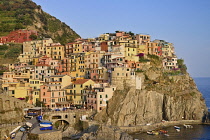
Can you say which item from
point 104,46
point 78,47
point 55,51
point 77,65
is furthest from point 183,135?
point 55,51

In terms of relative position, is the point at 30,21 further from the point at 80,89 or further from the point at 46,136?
the point at 46,136

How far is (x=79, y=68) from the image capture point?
8950cm

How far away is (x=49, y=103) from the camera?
74562mm

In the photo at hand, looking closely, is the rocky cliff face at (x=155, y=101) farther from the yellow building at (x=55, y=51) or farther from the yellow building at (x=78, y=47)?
the yellow building at (x=55, y=51)

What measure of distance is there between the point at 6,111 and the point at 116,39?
4150cm

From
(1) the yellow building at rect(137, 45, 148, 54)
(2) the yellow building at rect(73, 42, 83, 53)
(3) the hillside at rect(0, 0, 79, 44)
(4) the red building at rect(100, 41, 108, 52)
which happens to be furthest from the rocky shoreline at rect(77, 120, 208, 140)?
(3) the hillside at rect(0, 0, 79, 44)

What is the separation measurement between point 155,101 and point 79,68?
2424 centimetres

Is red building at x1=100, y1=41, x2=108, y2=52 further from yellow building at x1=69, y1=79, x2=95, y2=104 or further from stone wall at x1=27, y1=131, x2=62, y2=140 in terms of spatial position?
stone wall at x1=27, y1=131, x2=62, y2=140

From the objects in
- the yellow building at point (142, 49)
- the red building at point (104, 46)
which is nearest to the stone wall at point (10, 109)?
the red building at point (104, 46)

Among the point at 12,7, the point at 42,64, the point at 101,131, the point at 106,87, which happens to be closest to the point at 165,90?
the point at 106,87

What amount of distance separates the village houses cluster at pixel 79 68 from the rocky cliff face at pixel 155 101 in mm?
2893

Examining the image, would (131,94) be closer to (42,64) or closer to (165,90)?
(165,90)

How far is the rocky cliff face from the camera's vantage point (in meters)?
71.9

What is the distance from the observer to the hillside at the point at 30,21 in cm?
12212
